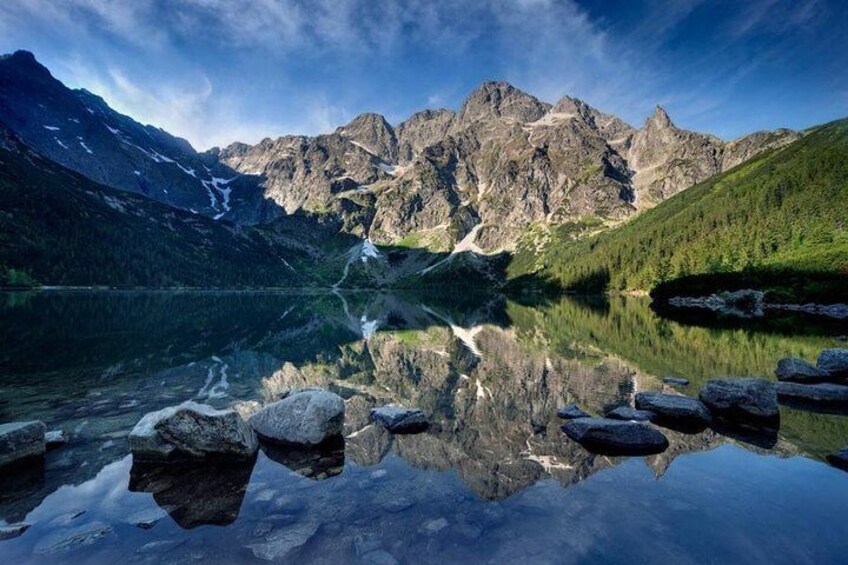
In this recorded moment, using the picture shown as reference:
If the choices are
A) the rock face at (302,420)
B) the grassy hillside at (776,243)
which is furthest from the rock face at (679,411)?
the grassy hillside at (776,243)

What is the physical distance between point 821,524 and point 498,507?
8182mm

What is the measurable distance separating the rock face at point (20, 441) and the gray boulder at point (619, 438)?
20.3 meters

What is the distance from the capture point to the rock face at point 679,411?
19.5 m

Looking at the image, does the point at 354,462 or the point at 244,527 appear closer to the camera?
the point at 244,527

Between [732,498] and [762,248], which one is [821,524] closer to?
[732,498]

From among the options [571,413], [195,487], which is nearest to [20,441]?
[195,487]

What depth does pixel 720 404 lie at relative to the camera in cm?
2052

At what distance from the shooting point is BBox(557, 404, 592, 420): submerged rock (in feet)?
67.5

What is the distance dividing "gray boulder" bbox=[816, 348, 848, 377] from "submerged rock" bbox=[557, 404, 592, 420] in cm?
1865

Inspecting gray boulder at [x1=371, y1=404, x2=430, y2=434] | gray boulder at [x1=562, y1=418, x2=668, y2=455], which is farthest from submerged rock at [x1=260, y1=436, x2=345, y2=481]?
gray boulder at [x1=562, y1=418, x2=668, y2=455]

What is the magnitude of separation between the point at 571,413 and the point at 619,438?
422 cm

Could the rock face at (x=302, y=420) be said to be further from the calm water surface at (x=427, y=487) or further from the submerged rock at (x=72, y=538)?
the submerged rock at (x=72, y=538)

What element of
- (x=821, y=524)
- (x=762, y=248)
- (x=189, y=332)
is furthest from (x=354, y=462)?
(x=762, y=248)

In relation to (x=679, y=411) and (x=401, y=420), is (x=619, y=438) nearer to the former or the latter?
(x=679, y=411)
